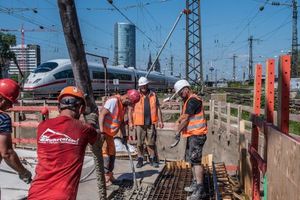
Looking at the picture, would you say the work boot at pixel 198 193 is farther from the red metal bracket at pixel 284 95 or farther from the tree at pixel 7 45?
the tree at pixel 7 45

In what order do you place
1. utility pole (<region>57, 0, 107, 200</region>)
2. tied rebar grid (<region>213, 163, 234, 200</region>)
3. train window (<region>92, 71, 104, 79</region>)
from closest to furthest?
utility pole (<region>57, 0, 107, 200</region>)
tied rebar grid (<region>213, 163, 234, 200</region>)
train window (<region>92, 71, 104, 79</region>)

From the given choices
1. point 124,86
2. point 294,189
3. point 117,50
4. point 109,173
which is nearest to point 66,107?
point 294,189

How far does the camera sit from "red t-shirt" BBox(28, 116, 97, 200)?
10.1ft

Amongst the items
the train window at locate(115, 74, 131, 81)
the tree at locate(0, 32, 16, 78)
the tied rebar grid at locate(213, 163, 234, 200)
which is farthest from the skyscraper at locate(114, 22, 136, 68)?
the tied rebar grid at locate(213, 163, 234, 200)

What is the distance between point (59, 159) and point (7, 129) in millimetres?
632

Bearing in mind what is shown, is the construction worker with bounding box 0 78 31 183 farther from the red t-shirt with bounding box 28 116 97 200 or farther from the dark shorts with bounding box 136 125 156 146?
the dark shorts with bounding box 136 125 156 146

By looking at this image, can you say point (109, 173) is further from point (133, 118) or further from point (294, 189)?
point (294, 189)

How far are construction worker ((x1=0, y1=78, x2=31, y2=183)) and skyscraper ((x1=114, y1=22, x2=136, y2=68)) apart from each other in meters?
30.6

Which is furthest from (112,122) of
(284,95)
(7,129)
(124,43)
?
(124,43)

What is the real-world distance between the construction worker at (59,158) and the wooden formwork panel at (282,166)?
1.49 metres

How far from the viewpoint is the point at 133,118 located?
8.68 metres

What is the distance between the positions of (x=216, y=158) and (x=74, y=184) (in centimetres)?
1094

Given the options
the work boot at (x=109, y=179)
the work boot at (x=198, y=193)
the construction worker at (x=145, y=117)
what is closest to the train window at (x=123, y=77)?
the construction worker at (x=145, y=117)

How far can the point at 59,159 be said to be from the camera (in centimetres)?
313
